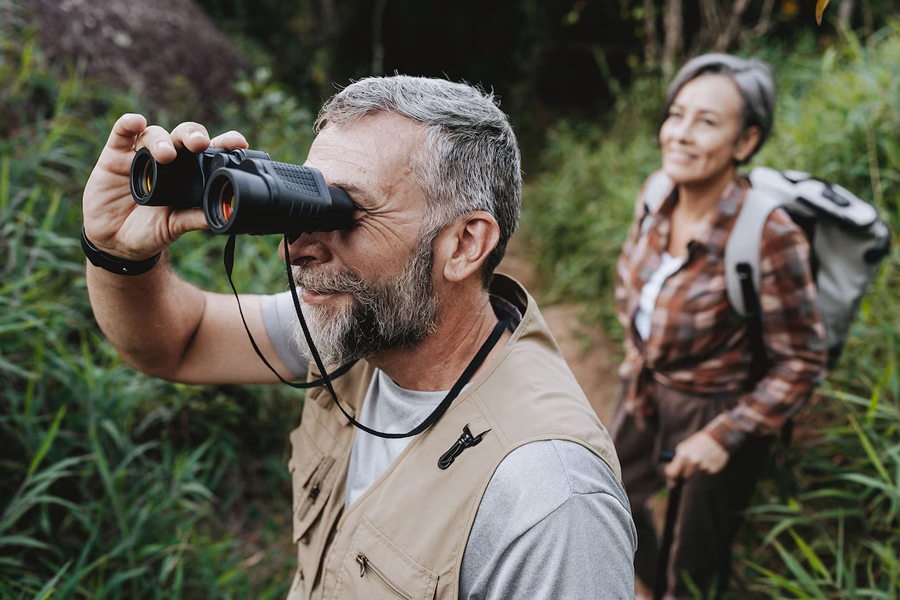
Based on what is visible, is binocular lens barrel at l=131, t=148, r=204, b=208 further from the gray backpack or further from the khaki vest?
the gray backpack

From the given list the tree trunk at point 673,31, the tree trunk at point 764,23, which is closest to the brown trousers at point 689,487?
the tree trunk at point 673,31

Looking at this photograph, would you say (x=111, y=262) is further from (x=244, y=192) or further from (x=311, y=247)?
(x=244, y=192)

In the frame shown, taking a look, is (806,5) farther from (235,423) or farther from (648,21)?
(235,423)

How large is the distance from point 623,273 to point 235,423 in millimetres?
2028

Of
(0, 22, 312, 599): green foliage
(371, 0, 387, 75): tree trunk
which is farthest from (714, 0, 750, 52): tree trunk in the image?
(0, 22, 312, 599): green foliage

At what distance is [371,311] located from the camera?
1.40m

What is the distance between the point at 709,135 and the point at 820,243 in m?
0.56

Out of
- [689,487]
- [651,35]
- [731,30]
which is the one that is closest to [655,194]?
[689,487]

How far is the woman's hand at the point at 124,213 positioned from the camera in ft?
4.62

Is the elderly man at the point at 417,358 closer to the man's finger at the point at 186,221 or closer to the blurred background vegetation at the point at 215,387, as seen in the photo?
the man's finger at the point at 186,221

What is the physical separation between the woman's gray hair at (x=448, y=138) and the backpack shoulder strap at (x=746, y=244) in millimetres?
1101

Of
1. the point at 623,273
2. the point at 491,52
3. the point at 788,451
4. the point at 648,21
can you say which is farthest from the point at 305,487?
the point at 491,52

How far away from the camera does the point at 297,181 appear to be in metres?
1.20

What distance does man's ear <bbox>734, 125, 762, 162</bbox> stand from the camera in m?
2.48
